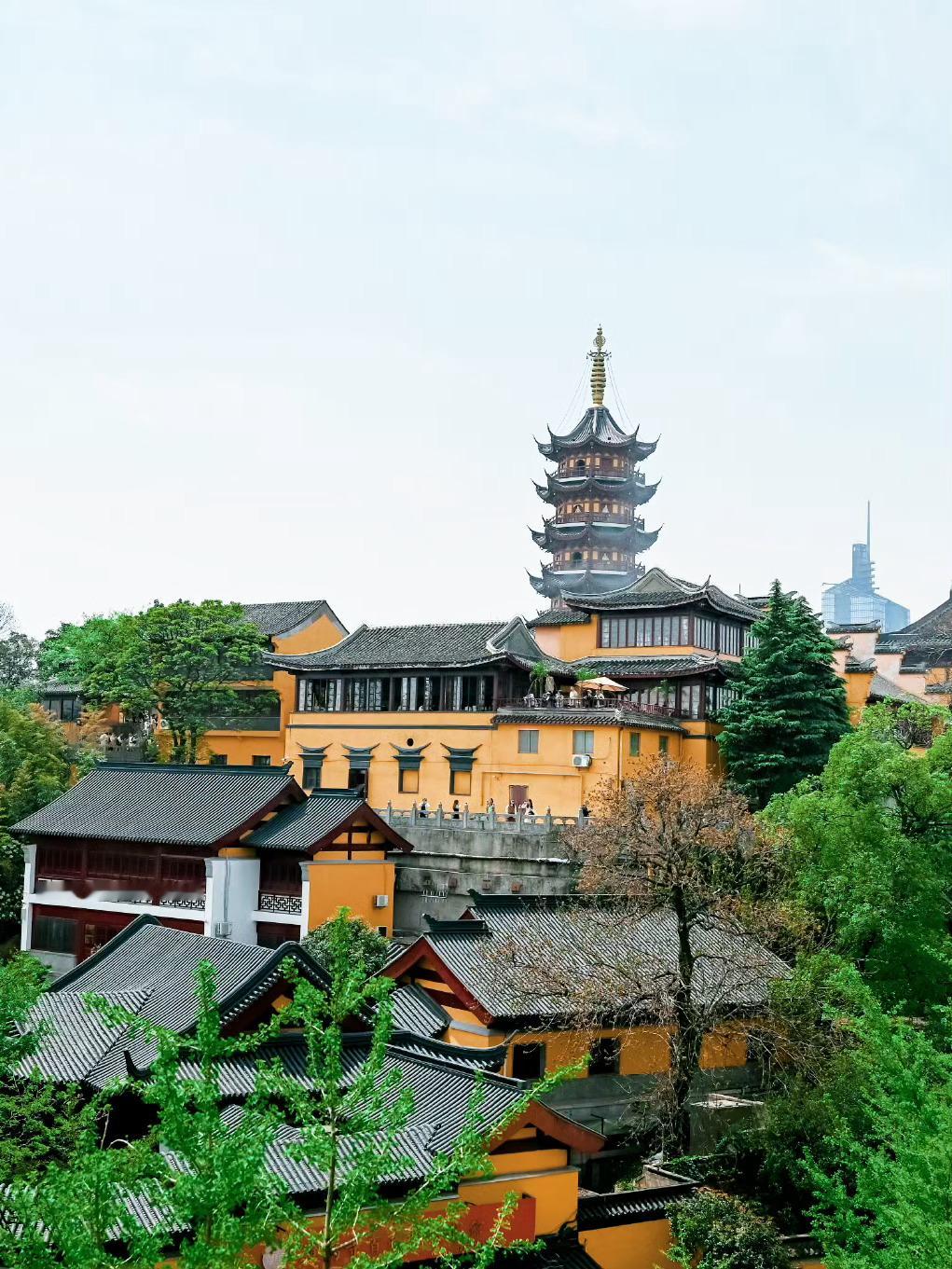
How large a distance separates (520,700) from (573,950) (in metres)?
19.0

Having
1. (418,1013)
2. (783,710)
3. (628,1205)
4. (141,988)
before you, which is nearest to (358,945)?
(418,1013)

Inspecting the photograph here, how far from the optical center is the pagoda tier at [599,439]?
6950cm

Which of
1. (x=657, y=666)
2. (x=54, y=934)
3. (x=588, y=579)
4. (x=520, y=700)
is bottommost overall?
(x=54, y=934)

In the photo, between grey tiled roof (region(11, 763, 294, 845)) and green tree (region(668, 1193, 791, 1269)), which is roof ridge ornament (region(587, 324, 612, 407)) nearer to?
grey tiled roof (region(11, 763, 294, 845))

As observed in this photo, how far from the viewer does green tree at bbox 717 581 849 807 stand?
39.0 m

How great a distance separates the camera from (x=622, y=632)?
4725cm

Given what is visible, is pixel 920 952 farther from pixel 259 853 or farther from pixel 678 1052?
pixel 259 853

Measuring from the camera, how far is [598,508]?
7000 cm

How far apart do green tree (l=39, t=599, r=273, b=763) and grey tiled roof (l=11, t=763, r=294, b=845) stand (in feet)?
24.2

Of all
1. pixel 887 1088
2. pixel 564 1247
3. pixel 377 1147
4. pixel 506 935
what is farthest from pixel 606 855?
pixel 377 1147

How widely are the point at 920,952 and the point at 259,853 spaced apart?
16861 millimetres

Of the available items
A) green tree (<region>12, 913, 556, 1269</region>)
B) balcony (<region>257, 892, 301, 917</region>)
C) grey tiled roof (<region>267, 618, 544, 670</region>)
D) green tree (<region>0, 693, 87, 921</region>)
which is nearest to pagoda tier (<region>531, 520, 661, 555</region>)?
grey tiled roof (<region>267, 618, 544, 670</region>)

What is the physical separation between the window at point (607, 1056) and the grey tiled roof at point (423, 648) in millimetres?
19787

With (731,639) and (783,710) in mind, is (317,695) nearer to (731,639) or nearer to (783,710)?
(731,639)
